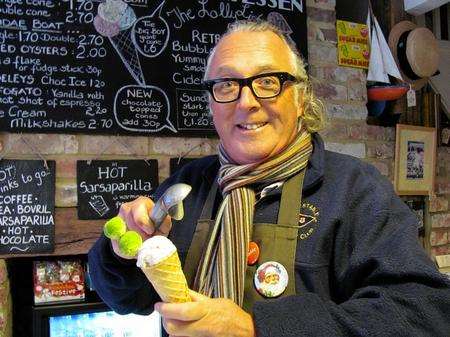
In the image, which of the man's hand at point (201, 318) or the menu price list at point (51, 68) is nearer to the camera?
the man's hand at point (201, 318)

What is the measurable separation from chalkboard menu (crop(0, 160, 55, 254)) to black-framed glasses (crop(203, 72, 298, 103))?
1013 mm

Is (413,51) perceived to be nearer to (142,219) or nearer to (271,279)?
(271,279)

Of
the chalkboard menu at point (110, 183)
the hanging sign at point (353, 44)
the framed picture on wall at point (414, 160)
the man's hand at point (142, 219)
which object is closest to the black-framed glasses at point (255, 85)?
the man's hand at point (142, 219)

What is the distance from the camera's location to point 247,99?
3.42ft

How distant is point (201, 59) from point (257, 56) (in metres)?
1.12

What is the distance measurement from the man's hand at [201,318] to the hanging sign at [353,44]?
74.7 inches

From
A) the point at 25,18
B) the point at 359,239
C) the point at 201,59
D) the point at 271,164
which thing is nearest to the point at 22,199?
the point at 25,18

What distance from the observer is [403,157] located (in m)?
2.62

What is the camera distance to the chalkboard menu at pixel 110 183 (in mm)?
1885

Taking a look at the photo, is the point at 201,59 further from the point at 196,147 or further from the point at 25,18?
the point at 25,18

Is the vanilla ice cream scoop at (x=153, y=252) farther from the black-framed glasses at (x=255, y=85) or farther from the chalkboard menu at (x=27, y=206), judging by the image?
the chalkboard menu at (x=27, y=206)

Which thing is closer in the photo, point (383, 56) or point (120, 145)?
point (120, 145)

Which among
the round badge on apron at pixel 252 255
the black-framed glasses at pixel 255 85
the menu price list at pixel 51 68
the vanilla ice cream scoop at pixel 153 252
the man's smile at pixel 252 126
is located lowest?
the round badge on apron at pixel 252 255

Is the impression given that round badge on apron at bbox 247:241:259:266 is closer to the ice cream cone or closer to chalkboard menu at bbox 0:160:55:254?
chalkboard menu at bbox 0:160:55:254
